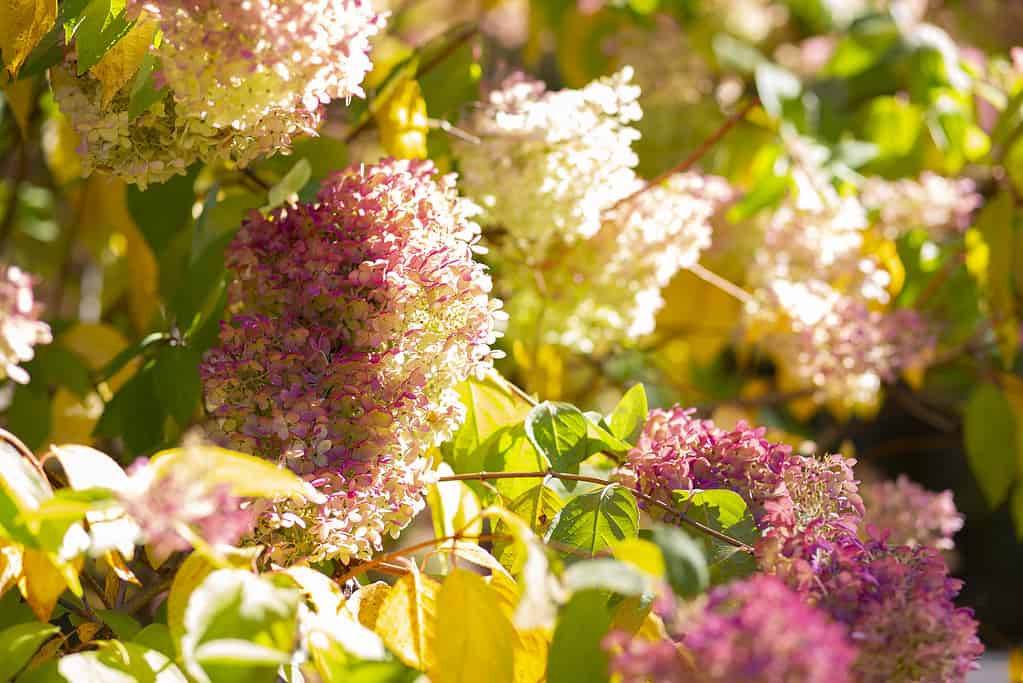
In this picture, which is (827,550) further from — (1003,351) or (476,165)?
(1003,351)

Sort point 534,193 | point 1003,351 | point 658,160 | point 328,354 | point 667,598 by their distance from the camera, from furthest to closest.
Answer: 1. point 658,160
2. point 1003,351
3. point 534,193
4. point 328,354
5. point 667,598

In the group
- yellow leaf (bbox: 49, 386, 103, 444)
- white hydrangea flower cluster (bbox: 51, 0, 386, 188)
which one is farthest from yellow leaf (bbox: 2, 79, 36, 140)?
yellow leaf (bbox: 49, 386, 103, 444)

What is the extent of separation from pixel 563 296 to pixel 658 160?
313 millimetres

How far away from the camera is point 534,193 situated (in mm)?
674

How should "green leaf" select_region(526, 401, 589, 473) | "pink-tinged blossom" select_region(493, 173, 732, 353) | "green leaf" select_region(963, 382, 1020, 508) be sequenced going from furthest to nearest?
"green leaf" select_region(963, 382, 1020, 508)
"pink-tinged blossom" select_region(493, 173, 732, 353)
"green leaf" select_region(526, 401, 589, 473)

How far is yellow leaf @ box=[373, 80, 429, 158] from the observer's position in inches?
26.0

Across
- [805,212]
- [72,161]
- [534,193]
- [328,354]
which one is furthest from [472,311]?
[72,161]

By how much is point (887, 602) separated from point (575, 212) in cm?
34

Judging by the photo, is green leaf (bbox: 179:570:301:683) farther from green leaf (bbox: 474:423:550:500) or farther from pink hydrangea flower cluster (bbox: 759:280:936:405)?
pink hydrangea flower cluster (bbox: 759:280:936:405)

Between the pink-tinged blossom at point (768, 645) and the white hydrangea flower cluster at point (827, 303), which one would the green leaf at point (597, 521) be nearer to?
the pink-tinged blossom at point (768, 645)

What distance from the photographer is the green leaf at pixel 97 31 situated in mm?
490

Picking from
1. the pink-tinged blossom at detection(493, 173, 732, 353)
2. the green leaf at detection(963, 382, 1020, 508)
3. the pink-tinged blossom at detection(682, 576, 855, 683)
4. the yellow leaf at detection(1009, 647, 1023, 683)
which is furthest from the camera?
the green leaf at detection(963, 382, 1020, 508)

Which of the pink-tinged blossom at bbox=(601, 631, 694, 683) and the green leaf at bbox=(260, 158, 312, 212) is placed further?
the green leaf at bbox=(260, 158, 312, 212)

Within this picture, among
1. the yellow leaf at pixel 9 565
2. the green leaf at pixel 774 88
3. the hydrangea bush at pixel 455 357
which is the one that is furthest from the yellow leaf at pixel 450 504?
the green leaf at pixel 774 88
